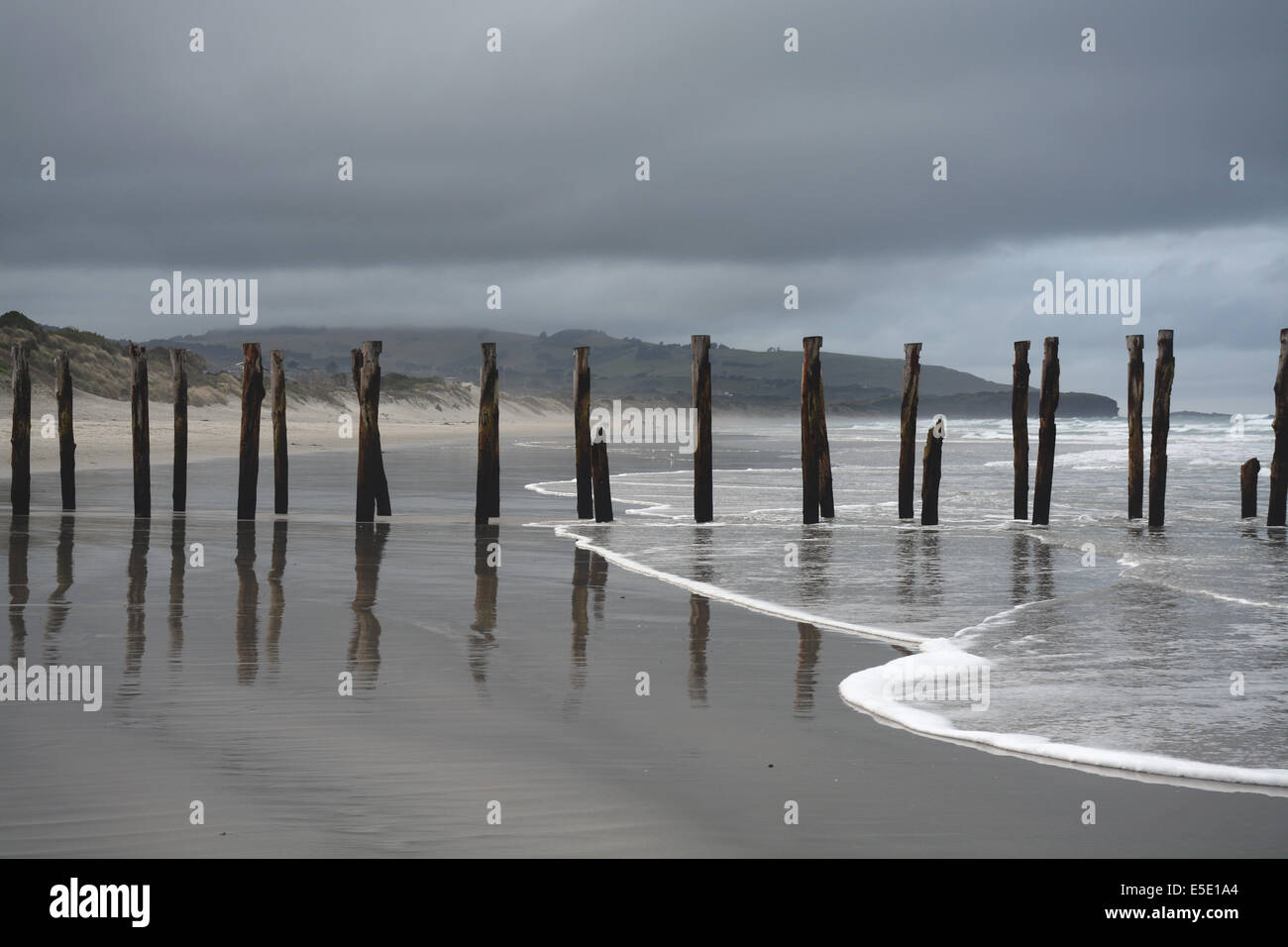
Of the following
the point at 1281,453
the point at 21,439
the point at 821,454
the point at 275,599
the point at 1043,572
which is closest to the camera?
the point at 275,599

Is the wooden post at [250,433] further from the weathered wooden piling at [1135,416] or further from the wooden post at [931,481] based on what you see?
the weathered wooden piling at [1135,416]

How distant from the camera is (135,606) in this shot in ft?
32.5

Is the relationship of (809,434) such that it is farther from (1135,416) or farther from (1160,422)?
(1160,422)

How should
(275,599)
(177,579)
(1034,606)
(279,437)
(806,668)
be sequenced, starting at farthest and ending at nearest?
(279,437), (177,579), (1034,606), (275,599), (806,668)

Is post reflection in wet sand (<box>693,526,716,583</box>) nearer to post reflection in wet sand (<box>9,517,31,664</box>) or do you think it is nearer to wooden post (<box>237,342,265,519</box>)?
post reflection in wet sand (<box>9,517,31,664</box>)

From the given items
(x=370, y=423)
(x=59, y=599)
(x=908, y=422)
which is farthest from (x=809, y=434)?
(x=59, y=599)

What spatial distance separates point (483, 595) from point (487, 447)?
24.0ft

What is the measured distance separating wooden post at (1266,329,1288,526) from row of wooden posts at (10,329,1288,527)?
0.08 feet

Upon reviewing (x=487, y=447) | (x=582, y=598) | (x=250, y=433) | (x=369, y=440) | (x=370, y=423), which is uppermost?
(x=370, y=423)

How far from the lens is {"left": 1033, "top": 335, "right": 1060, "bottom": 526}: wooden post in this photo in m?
19.3

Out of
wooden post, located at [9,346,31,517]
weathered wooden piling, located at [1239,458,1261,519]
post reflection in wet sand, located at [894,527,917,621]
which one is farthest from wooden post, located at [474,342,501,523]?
Result: weathered wooden piling, located at [1239,458,1261,519]
